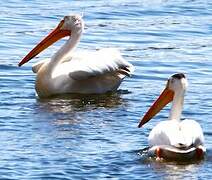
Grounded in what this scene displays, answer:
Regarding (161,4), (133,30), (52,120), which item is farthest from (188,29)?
(52,120)

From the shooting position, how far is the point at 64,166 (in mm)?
9023

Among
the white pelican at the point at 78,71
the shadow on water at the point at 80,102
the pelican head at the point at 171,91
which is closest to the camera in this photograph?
the pelican head at the point at 171,91

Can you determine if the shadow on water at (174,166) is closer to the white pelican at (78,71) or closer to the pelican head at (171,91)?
the pelican head at (171,91)

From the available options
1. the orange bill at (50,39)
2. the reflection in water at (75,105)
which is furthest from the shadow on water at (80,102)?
the orange bill at (50,39)

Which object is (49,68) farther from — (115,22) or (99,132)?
(115,22)

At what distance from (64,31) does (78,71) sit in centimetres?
111

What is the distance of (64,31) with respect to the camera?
13172 millimetres

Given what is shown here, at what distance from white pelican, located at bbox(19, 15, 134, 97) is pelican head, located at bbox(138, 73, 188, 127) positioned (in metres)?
2.24

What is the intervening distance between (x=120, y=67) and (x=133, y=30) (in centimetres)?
403

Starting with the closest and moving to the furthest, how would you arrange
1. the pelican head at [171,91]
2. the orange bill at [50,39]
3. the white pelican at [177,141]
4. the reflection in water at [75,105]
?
the white pelican at [177,141], the pelican head at [171,91], the reflection in water at [75,105], the orange bill at [50,39]

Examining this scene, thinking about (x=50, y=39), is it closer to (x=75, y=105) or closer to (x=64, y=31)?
(x=64, y=31)

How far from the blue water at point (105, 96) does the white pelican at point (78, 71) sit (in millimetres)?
158

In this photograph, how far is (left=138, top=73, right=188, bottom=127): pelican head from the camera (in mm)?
10016

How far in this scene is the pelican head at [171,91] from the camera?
1002 cm
